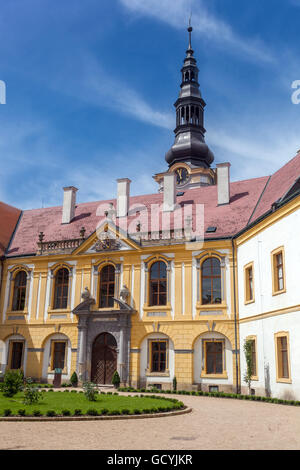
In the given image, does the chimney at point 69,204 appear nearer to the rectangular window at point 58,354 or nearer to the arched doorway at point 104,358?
the rectangular window at point 58,354

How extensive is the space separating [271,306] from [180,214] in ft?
37.3

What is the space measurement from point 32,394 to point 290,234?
12943mm

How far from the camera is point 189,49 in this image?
56.4 m

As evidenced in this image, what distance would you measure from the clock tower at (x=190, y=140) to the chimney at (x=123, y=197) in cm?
1815

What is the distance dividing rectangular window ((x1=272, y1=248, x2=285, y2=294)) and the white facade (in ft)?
0.56

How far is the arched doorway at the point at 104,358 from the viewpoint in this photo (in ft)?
95.5

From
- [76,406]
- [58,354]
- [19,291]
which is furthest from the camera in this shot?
[19,291]

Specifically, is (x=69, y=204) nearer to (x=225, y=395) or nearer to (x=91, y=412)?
(x=225, y=395)

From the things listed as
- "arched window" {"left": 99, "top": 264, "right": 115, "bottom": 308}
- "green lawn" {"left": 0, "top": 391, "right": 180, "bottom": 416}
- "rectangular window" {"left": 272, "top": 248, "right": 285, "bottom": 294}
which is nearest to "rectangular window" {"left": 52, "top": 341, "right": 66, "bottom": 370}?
"arched window" {"left": 99, "top": 264, "right": 115, "bottom": 308}

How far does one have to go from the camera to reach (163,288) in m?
29.3

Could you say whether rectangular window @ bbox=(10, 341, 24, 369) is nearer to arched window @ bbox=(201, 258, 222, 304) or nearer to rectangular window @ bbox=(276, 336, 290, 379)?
arched window @ bbox=(201, 258, 222, 304)

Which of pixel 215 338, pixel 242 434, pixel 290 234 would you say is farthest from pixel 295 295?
pixel 242 434

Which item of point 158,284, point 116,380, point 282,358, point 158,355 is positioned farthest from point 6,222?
point 282,358
